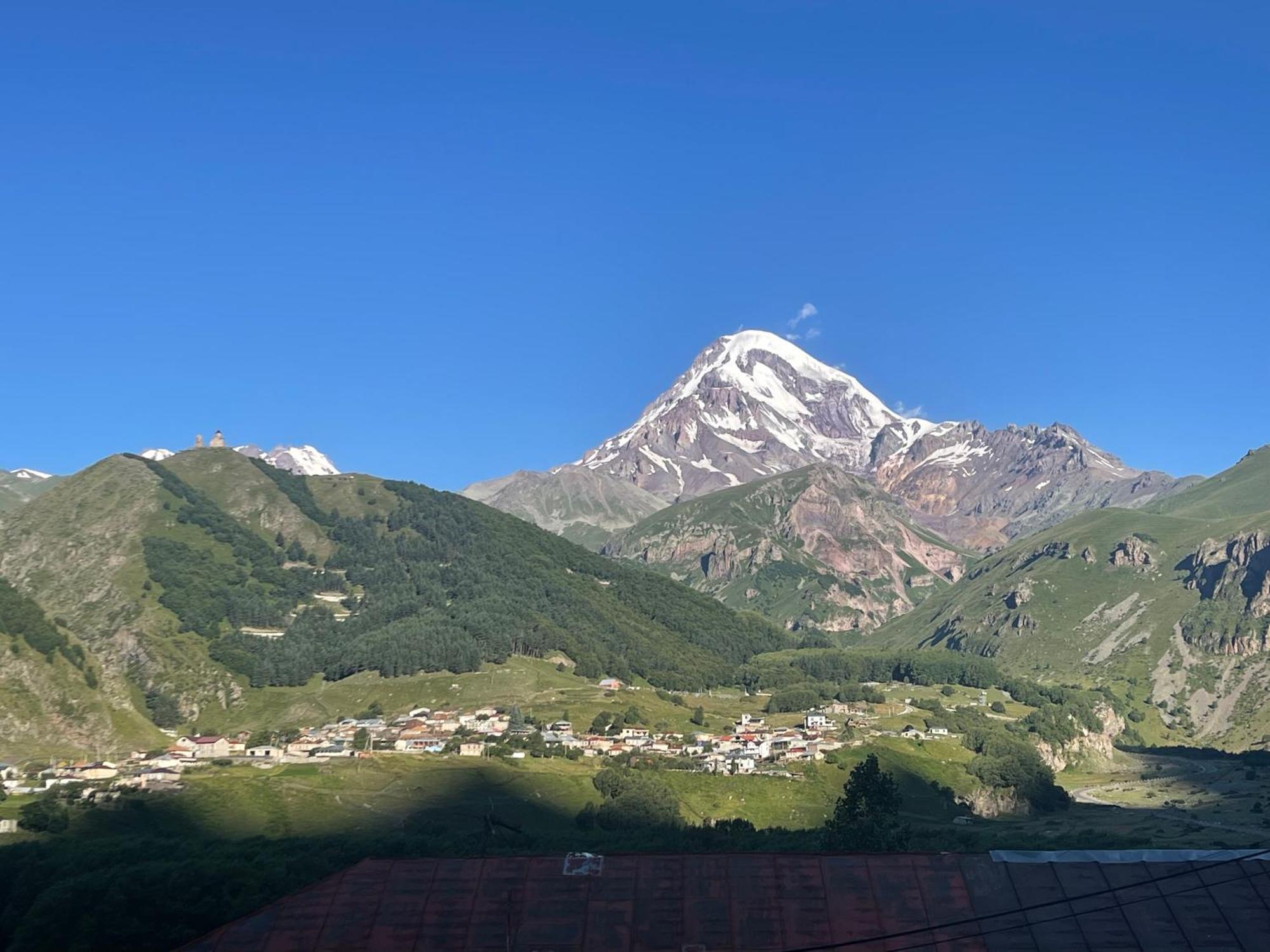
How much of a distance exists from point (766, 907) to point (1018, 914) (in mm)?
16617

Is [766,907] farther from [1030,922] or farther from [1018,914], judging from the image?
[1030,922]

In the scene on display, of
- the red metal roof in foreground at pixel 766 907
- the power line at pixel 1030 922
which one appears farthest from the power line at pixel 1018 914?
the red metal roof in foreground at pixel 766 907

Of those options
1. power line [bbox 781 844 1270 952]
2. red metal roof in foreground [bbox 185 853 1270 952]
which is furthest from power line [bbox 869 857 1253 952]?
red metal roof in foreground [bbox 185 853 1270 952]

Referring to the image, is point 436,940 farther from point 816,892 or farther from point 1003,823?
point 1003,823

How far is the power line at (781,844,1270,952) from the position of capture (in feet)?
226

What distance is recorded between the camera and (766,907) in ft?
236

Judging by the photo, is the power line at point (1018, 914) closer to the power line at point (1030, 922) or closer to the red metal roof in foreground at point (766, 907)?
the power line at point (1030, 922)

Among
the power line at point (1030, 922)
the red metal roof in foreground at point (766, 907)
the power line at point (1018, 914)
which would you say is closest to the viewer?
the red metal roof in foreground at point (766, 907)

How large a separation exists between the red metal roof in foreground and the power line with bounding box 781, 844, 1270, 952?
0.13 meters

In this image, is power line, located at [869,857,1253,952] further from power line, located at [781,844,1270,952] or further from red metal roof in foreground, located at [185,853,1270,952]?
red metal roof in foreground, located at [185,853,1270,952]

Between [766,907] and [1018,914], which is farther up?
[766,907]

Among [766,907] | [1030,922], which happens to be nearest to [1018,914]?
[1030,922]

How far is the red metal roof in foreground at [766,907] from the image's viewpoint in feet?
223

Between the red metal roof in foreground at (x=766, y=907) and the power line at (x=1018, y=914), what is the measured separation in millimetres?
128
